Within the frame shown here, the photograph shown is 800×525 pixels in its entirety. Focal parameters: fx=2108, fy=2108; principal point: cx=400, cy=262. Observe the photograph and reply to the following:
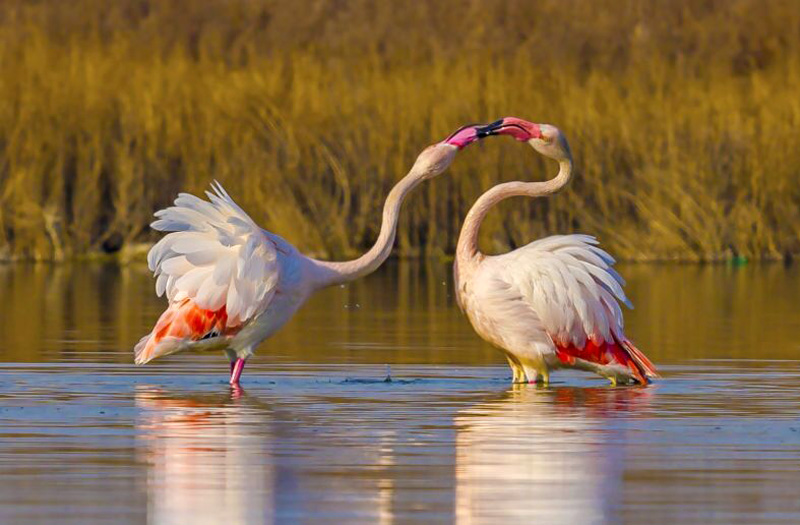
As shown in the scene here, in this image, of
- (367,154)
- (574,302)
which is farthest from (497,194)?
(367,154)

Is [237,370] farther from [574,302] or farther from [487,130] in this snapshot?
[487,130]

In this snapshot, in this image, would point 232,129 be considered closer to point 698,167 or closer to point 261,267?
point 698,167

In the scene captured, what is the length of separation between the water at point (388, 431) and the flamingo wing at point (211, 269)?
302mm

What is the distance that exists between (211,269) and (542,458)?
3.58 meters

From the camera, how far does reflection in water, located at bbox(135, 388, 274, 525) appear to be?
22.5 feet

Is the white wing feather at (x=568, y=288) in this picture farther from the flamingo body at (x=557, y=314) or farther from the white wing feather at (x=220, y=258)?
the white wing feather at (x=220, y=258)

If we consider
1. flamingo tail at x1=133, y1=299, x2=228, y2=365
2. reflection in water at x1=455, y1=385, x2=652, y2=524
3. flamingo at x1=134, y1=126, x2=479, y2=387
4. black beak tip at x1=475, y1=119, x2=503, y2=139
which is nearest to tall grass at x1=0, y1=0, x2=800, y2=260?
black beak tip at x1=475, y1=119, x2=503, y2=139

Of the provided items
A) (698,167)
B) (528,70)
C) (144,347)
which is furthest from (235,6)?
(144,347)

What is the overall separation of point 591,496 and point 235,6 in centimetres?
3665

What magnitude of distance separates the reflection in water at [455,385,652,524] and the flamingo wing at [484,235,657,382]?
0.54 m

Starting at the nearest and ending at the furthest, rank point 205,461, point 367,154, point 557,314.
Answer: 1. point 205,461
2. point 557,314
3. point 367,154

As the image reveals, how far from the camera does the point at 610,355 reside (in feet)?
37.4

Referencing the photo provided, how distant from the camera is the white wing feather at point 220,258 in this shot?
434 inches

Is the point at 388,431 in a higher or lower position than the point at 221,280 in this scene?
lower
